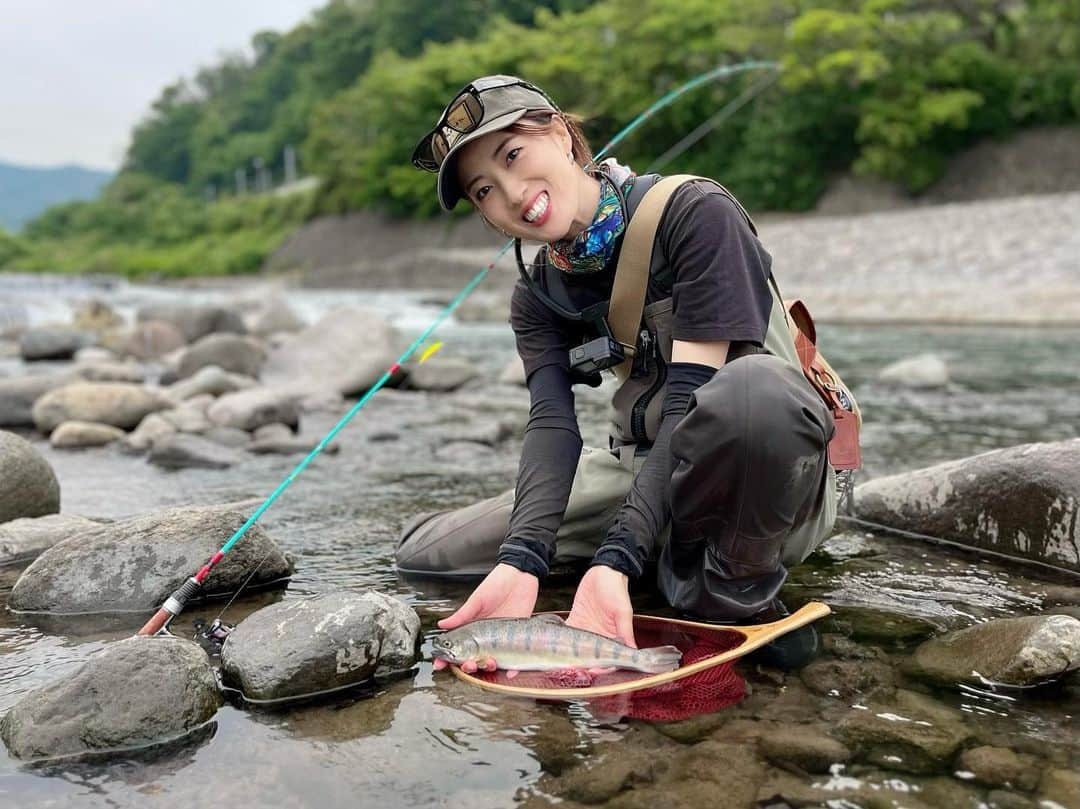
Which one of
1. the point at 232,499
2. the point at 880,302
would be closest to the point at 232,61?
the point at 880,302

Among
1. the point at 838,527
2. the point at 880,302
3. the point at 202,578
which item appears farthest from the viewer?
the point at 880,302

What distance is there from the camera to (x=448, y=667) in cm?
267

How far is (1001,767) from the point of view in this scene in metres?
2.05

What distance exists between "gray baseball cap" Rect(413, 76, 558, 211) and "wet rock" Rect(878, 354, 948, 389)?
7832mm

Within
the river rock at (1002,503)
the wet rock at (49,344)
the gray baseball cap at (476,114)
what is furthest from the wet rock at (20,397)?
the river rock at (1002,503)

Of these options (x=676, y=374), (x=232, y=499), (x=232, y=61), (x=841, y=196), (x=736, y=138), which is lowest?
(x=232, y=499)

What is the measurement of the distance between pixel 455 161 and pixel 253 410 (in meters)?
4.97

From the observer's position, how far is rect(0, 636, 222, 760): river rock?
87.5 inches

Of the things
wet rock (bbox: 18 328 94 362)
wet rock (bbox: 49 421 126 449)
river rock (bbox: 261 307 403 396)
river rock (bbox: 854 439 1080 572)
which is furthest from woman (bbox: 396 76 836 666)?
wet rock (bbox: 18 328 94 362)

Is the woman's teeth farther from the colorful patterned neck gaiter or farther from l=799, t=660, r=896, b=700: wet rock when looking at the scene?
l=799, t=660, r=896, b=700: wet rock

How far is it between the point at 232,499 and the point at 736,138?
39.5 m

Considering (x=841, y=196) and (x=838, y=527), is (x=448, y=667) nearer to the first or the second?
(x=838, y=527)

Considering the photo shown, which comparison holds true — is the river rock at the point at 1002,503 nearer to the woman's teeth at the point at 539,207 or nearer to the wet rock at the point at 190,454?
the woman's teeth at the point at 539,207

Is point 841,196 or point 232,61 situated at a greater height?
point 232,61
